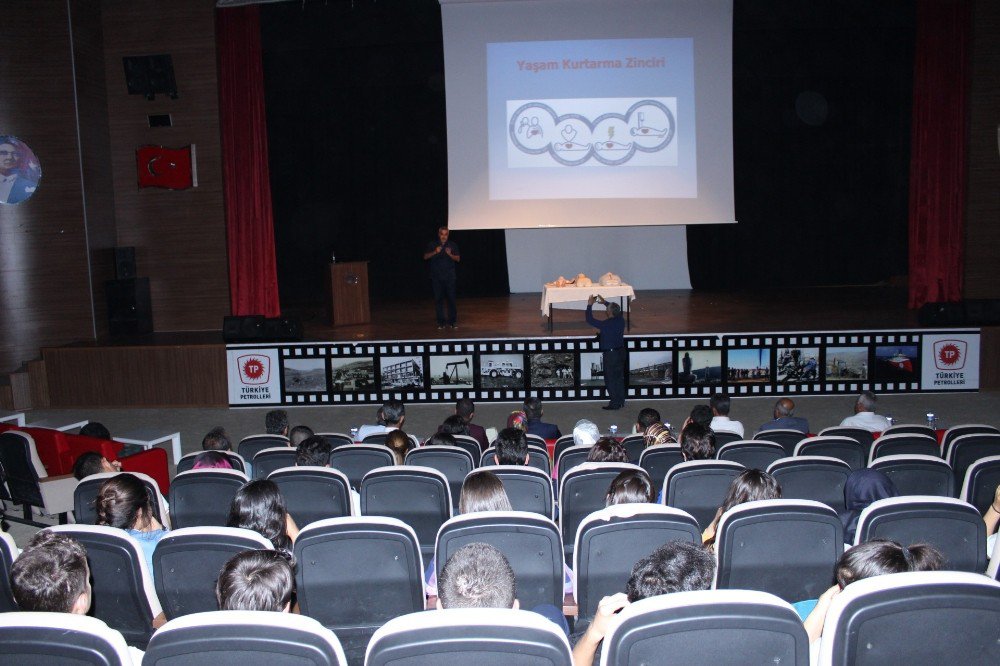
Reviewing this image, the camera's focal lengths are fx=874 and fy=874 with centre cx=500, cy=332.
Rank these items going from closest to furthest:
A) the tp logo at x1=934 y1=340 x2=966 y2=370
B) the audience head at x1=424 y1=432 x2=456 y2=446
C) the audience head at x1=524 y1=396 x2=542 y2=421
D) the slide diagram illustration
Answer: the audience head at x1=424 y1=432 x2=456 y2=446, the audience head at x1=524 y1=396 x2=542 y2=421, the tp logo at x1=934 y1=340 x2=966 y2=370, the slide diagram illustration

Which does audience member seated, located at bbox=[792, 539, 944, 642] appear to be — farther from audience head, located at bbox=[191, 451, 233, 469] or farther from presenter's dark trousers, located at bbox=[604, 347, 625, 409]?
presenter's dark trousers, located at bbox=[604, 347, 625, 409]

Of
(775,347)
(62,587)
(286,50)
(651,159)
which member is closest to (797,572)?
(62,587)

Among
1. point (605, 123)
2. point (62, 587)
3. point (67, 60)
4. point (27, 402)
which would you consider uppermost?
point (67, 60)

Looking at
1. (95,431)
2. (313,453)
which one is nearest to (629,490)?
(313,453)

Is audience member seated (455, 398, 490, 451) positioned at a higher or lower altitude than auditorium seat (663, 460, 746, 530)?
lower

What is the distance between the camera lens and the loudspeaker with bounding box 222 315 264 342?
10766 millimetres

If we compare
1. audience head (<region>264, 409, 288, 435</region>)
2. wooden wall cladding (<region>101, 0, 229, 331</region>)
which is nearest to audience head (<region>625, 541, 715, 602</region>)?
audience head (<region>264, 409, 288, 435</region>)

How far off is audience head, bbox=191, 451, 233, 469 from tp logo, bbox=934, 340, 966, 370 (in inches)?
332

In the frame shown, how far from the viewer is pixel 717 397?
6.93 m

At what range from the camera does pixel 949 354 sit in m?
10.2

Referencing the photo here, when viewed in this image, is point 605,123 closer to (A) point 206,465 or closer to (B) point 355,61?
(B) point 355,61

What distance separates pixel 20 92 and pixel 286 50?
4.25 m

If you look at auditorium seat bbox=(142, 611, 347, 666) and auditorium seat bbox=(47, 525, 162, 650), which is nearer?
auditorium seat bbox=(142, 611, 347, 666)

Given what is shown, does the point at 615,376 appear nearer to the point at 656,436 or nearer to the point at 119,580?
the point at 656,436
